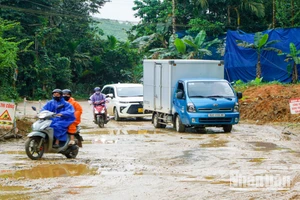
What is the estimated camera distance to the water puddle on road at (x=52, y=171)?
10.5 m

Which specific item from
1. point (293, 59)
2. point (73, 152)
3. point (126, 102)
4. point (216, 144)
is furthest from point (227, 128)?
point (293, 59)

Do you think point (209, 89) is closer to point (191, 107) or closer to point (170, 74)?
point (191, 107)

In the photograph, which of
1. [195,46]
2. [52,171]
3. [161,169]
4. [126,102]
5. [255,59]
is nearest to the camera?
[52,171]

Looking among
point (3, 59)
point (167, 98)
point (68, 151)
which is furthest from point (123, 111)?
point (68, 151)

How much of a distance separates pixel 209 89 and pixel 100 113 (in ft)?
15.4

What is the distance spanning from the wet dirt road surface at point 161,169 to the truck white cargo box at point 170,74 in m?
3.57

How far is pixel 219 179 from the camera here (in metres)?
10.1

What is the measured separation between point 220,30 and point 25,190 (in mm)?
37308

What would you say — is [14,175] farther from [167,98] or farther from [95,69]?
[95,69]

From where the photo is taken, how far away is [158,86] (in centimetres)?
2356

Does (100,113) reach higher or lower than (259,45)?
lower

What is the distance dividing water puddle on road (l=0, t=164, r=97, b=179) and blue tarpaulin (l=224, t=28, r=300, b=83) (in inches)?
1024

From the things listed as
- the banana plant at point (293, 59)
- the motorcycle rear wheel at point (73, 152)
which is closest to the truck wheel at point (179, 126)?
the motorcycle rear wheel at point (73, 152)

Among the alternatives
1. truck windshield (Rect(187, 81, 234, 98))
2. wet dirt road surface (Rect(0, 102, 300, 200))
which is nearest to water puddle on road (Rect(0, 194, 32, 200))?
wet dirt road surface (Rect(0, 102, 300, 200))
